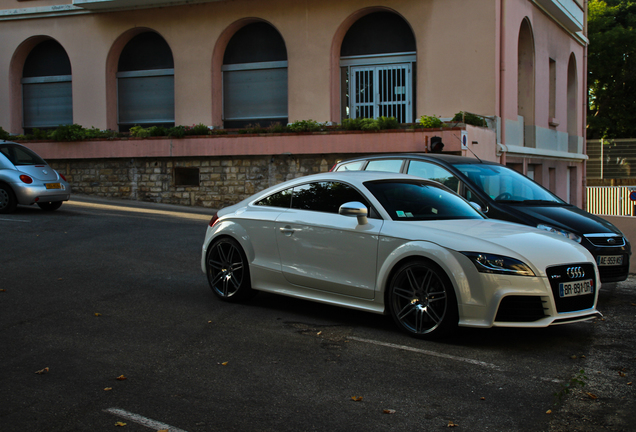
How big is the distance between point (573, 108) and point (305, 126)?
15.0 metres

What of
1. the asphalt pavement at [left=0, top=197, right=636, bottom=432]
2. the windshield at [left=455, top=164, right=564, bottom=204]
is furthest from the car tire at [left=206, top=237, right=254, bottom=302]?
the windshield at [left=455, top=164, right=564, bottom=204]

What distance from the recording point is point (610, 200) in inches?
1131

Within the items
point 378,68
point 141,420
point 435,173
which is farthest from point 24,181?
point 141,420

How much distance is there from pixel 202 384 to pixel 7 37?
74.3ft

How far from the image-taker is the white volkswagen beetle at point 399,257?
5.64 meters

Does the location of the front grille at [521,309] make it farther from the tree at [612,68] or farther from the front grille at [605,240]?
the tree at [612,68]

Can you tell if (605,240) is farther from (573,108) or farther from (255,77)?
(573,108)

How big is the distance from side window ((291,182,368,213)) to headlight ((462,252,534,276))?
4.46 feet

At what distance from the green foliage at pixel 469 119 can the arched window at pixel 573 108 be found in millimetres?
11794

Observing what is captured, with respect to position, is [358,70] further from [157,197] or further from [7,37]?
[7,37]

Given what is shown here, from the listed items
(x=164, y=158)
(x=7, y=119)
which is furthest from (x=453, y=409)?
(x=7, y=119)

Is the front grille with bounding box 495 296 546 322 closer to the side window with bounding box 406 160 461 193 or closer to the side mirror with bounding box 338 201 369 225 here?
the side mirror with bounding box 338 201 369 225

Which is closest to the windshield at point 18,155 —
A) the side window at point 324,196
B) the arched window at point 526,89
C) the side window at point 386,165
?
the side window at point 386,165

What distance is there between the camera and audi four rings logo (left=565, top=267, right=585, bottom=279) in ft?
19.1
